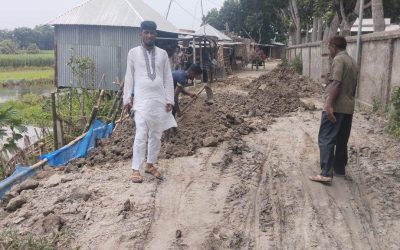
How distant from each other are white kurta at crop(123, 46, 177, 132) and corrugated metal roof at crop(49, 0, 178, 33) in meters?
10.8

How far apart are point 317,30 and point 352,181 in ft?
69.2

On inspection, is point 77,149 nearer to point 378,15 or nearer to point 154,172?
point 154,172

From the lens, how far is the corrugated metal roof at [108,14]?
15773 mm

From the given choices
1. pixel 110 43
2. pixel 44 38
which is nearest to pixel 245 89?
pixel 110 43

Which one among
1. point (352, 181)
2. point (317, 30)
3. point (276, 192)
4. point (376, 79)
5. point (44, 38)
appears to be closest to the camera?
point (276, 192)

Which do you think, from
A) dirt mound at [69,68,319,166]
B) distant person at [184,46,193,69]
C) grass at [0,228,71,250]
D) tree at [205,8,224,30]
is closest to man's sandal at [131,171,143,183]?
dirt mound at [69,68,319,166]

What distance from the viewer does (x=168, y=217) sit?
4.30 meters

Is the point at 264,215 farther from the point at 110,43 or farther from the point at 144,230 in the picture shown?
the point at 110,43

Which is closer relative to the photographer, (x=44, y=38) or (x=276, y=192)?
(x=276, y=192)

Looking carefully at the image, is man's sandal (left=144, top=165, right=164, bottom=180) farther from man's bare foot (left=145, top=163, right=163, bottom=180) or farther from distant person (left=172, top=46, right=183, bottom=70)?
distant person (left=172, top=46, right=183, bottom=70)

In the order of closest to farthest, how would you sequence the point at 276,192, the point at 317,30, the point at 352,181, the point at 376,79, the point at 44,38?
the point at 276,192 < the point at 352,181 < the point at 376,79 < the point at 317,30 < the point at 44,38

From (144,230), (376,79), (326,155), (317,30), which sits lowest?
(144,230)

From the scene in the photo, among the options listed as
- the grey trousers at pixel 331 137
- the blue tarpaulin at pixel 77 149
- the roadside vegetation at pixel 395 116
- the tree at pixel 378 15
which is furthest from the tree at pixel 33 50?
the grey trousers at pixel 331 137

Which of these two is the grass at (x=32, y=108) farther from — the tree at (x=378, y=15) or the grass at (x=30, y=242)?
the grass at (x=30, y=242)
